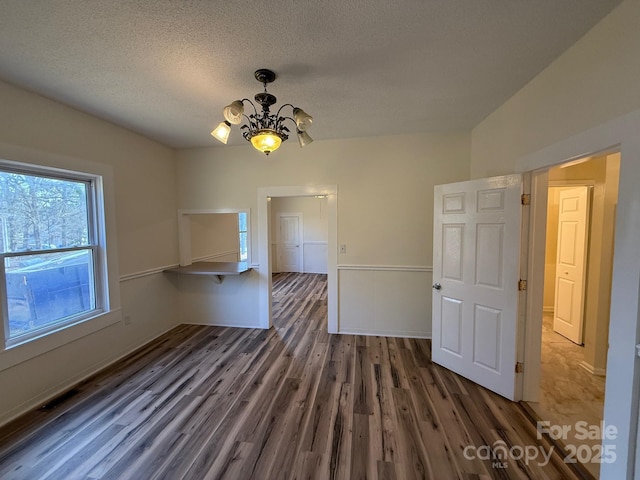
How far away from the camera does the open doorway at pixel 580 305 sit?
214cm

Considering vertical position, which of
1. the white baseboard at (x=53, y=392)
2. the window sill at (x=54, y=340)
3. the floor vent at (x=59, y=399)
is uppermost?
the window sill at (x=54, y=340)

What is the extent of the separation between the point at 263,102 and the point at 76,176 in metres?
2.13

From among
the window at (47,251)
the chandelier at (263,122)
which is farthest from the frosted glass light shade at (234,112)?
the window at (47,251)

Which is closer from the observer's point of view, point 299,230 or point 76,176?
point 76,176

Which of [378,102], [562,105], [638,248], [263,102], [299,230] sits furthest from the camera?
[299,230]

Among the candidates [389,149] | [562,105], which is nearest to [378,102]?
[389,149]

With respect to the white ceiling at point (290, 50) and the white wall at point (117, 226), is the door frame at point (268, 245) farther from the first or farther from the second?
the white wall at point (117, 226)

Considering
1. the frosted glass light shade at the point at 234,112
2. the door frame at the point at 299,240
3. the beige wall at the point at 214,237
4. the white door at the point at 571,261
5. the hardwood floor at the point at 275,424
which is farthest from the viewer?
the door frame at the point at 299,240

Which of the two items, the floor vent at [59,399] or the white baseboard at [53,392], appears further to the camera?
the floor vent at [59,399]

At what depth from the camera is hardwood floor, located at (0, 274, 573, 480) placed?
1634 millimetres

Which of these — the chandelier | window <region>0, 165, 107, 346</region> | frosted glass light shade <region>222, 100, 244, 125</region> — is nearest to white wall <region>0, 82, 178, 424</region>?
window <region>0, 165, 107, 346</region>

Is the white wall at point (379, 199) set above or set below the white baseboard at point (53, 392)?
above

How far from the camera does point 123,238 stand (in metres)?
3.05

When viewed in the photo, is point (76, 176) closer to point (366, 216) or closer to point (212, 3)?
point (212, 3)
